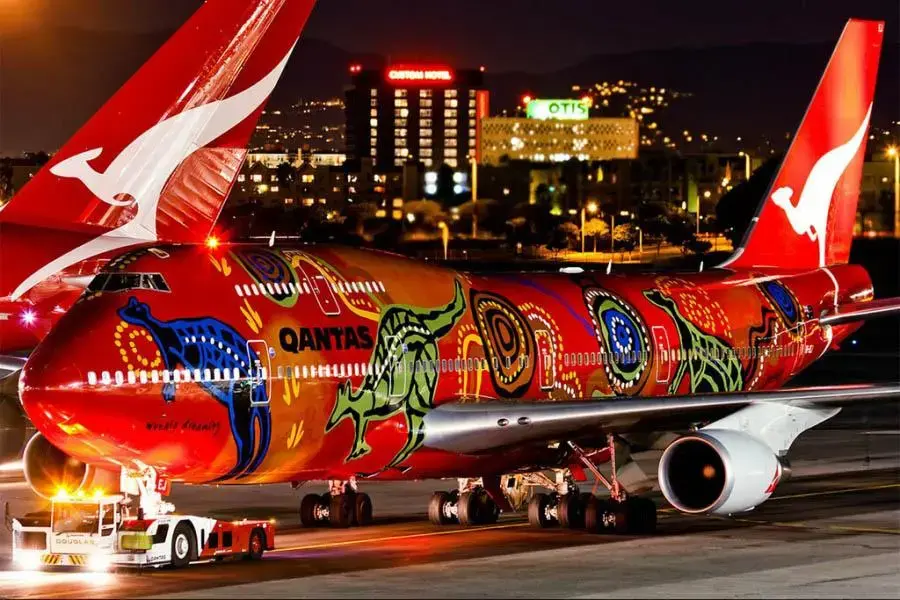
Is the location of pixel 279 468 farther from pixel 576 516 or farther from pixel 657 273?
pixel 657 273

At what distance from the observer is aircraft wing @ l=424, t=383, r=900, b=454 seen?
92.4ft

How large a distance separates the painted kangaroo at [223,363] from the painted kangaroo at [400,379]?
1.52 m

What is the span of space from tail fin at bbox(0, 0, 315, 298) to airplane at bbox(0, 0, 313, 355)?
0.02m

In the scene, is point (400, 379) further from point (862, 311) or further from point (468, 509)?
point (862, 311)

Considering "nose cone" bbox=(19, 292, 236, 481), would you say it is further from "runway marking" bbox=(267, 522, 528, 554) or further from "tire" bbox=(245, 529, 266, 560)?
"runway marking" bbox=(267, 522, 528, 554)

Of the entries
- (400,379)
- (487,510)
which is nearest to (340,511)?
(487,510)

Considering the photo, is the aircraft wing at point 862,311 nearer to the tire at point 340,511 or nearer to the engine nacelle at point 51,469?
the tire at point 340,511

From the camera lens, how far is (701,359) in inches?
1368

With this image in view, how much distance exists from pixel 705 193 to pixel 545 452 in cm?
13306

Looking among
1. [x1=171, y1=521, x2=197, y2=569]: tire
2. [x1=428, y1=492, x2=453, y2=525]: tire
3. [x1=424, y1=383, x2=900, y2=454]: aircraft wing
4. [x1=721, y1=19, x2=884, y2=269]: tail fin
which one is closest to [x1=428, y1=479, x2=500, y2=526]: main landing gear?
[x1=428, y1=492, x2=453, y2=525]: tire

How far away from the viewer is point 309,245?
28.1 metres

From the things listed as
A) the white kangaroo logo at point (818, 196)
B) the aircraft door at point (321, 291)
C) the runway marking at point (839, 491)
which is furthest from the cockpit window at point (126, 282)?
the white kangaroo logo at point (818, 196)

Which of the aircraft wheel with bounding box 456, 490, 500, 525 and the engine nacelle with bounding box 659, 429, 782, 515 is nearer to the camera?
the engine nacelle with bounding box 659, 429, 782, 515

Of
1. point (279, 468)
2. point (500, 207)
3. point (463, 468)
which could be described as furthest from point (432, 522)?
point (500, 207)
